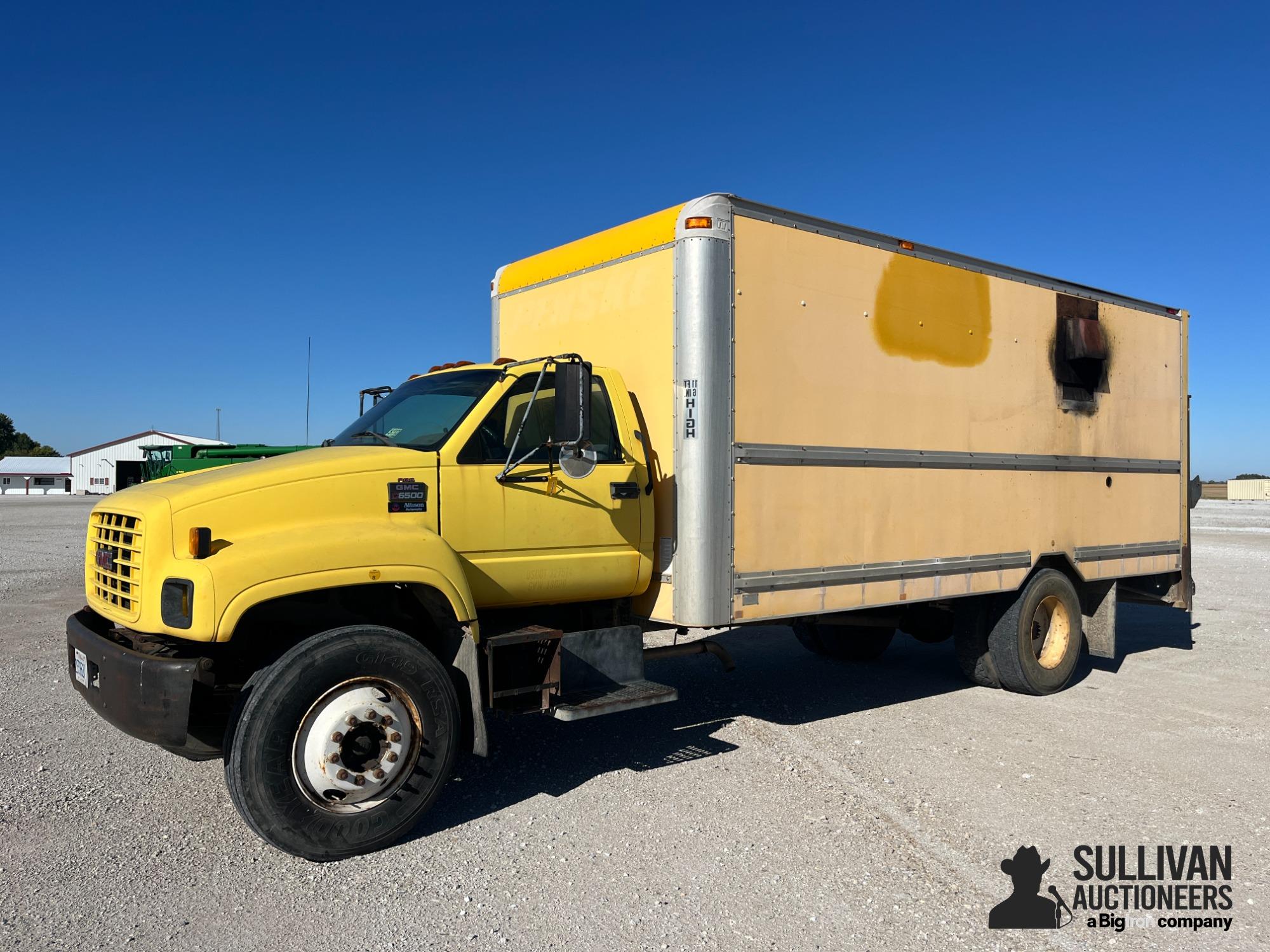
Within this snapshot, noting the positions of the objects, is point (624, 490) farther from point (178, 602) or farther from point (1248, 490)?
point (1248, 490)

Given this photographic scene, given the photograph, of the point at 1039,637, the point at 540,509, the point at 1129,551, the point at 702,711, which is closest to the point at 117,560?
the point at 540,509

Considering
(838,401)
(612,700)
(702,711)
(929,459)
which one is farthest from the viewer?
(702,711)

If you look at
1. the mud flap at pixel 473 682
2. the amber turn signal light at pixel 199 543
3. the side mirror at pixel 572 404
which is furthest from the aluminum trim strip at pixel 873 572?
the amber turn signal light at pixel 199 543

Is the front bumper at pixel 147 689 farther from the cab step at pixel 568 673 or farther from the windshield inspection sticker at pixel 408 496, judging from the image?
the cab step at pixel 568 673

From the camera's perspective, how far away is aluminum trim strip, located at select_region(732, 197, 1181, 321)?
5867 mm

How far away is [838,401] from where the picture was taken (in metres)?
6.29

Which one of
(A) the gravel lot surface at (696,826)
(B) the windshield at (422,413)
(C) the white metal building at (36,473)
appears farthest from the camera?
(C) the white metal building at (36,473)

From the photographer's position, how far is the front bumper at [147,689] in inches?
165

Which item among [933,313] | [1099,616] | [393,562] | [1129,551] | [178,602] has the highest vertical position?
[933,313]

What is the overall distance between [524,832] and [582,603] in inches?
59.3

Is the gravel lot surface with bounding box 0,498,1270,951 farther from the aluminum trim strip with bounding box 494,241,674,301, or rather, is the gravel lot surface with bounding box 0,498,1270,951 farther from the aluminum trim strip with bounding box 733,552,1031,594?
the aluminum trim strip with bounding box 494,241,674,301

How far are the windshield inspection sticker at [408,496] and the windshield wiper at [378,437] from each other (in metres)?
0.39

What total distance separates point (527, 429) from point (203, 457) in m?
18.9

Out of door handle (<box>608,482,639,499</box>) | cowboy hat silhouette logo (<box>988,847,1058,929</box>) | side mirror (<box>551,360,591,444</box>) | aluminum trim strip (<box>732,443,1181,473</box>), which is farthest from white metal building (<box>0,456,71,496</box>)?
cowboy hat silhouette logo (<box>988,847,1058,929</box>)
